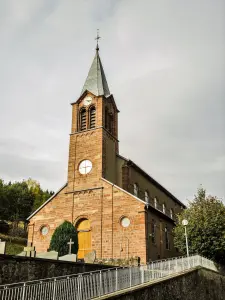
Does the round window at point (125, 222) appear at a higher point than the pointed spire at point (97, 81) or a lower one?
lower

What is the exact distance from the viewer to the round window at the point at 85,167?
33.0 metres

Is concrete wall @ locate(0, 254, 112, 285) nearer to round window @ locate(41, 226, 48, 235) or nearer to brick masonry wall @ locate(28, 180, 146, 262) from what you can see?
brick masonry wall @ locate(28, 180, 146, 262)

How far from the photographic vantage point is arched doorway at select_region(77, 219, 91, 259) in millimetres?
30031

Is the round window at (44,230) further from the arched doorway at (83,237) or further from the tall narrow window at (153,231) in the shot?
the tall narrow window at (153,231)

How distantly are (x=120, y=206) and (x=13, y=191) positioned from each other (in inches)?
1997

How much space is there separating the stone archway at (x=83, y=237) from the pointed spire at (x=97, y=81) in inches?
558

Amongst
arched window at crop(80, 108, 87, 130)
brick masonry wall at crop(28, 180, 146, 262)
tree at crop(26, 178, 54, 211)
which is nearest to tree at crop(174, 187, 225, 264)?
brick masonry wall at crop(28, 180, 146, 262)

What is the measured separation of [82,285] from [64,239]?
15750 mm

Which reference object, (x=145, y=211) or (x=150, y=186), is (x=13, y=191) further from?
(x=145, y=211)

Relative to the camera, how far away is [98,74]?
A: 39.1 m

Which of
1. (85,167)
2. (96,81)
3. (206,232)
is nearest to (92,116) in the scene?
(96,81)

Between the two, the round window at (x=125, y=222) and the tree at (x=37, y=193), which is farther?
the tree at (x=37, y=193)

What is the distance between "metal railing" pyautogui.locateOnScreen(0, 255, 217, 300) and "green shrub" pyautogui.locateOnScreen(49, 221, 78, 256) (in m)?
10.7

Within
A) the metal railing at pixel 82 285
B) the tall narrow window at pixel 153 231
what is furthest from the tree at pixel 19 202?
the metal railing at pixel 82 285
